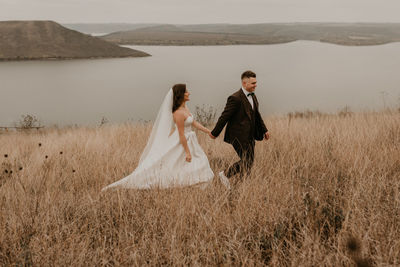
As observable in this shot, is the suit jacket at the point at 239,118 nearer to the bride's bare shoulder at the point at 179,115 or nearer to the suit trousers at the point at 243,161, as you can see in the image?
the suit trousers at the point at 243,161

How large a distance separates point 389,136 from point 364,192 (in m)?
3.89

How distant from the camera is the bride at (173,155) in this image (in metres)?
5.13

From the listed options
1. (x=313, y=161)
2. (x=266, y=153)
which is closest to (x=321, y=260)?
(x=313, y=161)

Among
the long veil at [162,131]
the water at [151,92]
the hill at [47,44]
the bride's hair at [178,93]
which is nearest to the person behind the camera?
the bride's hair at [178,93]

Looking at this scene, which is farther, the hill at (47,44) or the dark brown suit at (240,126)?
the hill at (47,44)

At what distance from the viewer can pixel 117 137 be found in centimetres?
898

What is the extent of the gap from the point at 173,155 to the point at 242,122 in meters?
1.15

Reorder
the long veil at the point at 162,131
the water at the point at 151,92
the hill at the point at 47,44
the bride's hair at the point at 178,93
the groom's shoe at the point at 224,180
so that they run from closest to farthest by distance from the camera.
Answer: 1. the groom's shoe at the point at 224,180
2. the bride's hair at the point at 178,93
3. the long veil at the point at 162,131
4. the water at the point at 151,92
5. the hill at the point at 47,44

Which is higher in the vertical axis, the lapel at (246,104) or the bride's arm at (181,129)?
the lapel at (246,104)

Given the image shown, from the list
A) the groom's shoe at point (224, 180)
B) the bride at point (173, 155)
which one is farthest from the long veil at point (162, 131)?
the groom's shoe at point (224, 180)

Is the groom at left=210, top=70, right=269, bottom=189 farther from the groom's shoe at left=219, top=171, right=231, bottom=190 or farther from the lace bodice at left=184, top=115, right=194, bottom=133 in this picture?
the lace bodice at left=184, top=115, right=194, bottom=133

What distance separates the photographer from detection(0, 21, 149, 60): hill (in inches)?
4313

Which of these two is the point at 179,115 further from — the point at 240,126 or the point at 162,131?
the point at 240,126

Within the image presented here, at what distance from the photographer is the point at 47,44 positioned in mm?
117125
